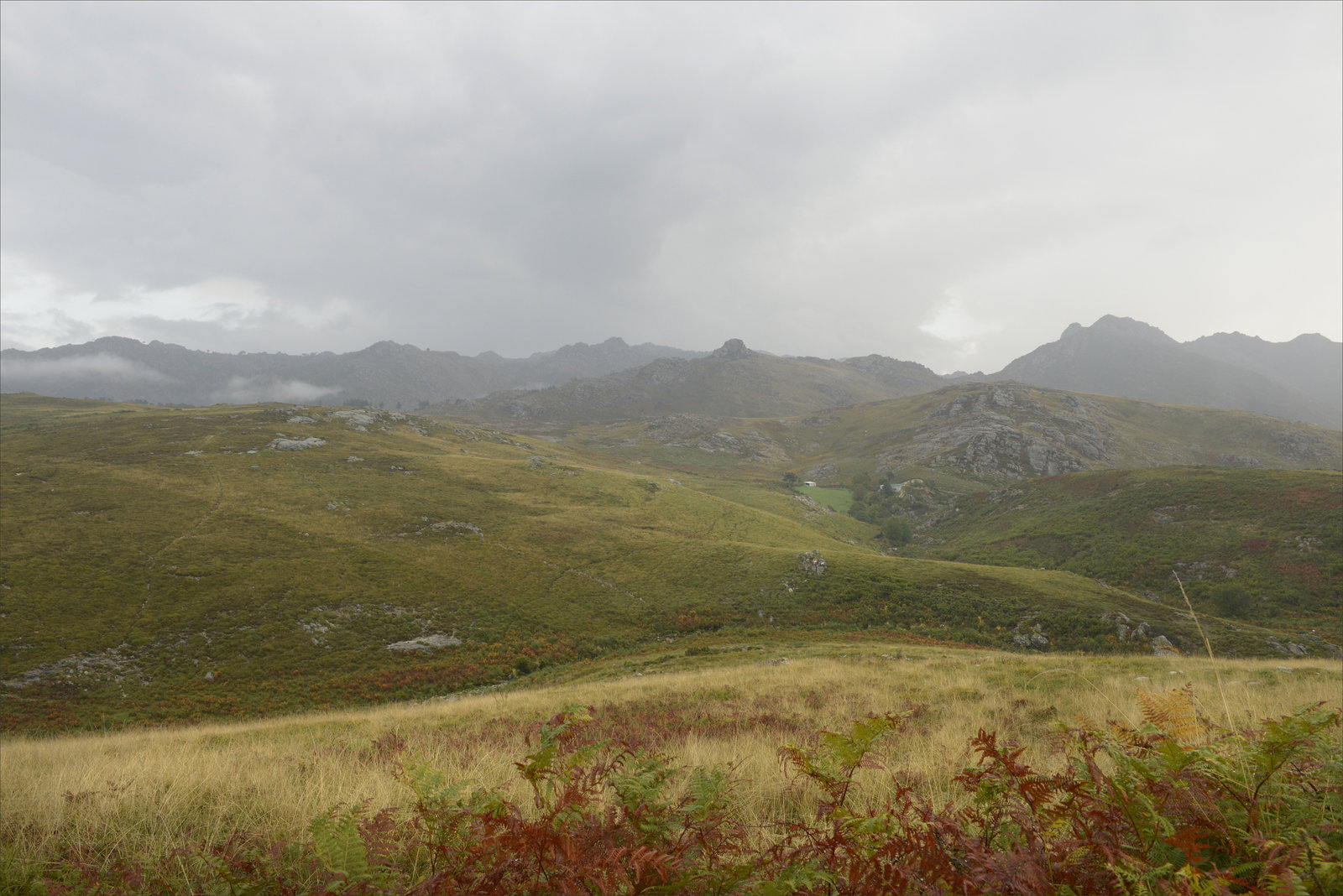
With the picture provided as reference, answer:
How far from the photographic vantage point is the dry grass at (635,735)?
5.23 metres

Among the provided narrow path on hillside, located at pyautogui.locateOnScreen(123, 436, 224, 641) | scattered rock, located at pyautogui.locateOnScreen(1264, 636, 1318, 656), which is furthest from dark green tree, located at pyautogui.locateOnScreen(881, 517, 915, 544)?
narrow path on hillside, located at pyautogui.locateOnScreen(123, 436, 224, 641)

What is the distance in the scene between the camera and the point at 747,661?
90.1ft

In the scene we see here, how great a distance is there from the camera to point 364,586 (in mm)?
42344

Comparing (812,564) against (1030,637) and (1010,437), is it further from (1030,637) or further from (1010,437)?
(1010,437)

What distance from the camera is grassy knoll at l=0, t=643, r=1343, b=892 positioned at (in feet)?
15.8

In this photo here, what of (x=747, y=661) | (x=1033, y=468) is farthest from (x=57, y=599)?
(x=1033, y=468)

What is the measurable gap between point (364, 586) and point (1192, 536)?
86.9 meters

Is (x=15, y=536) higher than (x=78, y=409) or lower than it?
lower

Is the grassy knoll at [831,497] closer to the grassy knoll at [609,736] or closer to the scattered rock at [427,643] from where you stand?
the scattered rock at [427,643]

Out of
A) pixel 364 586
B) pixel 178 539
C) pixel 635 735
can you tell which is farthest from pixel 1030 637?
pixel 178 539

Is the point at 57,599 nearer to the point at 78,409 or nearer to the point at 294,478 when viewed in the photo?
the point at 294,478

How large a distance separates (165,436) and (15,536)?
43.2 m

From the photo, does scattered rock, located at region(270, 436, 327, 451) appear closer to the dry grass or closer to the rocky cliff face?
the dry grass

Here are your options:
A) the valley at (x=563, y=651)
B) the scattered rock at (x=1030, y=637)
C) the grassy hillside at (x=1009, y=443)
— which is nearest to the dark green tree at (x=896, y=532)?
the valley at (x=563, y=651)
